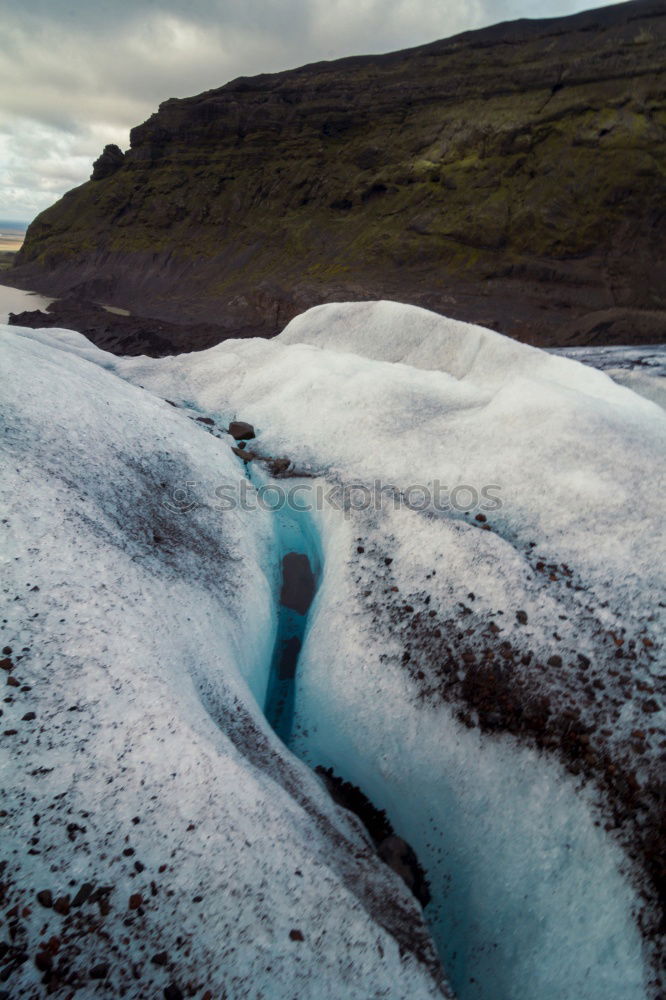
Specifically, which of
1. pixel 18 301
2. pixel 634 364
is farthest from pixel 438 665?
pixel 18 301

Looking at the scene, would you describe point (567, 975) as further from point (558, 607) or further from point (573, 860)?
point (558, 607)

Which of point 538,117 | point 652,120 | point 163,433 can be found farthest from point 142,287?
point 163,433

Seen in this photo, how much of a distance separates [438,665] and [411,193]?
78.4 metres

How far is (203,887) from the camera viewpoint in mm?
5547

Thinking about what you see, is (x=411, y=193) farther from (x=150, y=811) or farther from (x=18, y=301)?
(x=150, y=811)

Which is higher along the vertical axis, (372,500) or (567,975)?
(372,500)

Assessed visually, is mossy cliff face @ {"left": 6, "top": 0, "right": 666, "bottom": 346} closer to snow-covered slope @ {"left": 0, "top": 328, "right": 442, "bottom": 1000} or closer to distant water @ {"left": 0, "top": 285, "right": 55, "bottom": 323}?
distant water @ {"left": 0, "top": 285, "right": 55, "bottom": 323}

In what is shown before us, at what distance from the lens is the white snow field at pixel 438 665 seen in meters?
6.52

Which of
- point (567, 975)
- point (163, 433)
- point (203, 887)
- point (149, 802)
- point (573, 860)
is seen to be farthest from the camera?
point (163, 433)

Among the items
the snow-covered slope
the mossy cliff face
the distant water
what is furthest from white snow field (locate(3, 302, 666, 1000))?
A: the distant water

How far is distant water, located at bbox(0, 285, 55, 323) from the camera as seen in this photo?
71.3m

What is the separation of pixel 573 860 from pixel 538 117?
8397 cm

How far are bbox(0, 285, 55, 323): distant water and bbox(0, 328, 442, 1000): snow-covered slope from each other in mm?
69743

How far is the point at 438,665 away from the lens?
10148mm
